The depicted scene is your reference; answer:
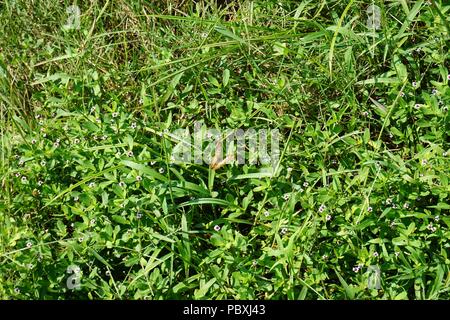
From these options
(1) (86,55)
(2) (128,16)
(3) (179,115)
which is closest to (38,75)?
(1) (86,55)

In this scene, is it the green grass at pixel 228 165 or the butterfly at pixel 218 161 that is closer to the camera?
the green grass at pixel 228 165

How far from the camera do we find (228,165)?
2.87 m

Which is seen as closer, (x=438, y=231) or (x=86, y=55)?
(x=438, y=231)

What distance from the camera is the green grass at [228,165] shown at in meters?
2.61

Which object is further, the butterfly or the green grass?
the butterfly

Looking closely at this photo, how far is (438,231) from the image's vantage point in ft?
8.45

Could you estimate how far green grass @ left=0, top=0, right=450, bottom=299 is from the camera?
2.61m
